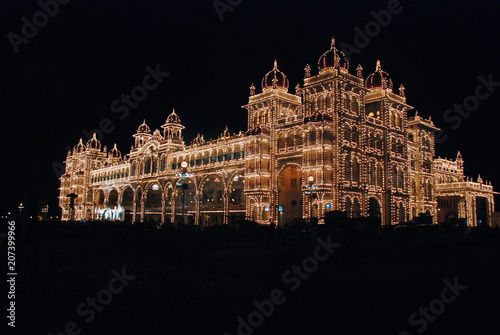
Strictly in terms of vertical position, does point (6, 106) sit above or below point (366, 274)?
above

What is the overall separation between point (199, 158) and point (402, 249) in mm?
45382

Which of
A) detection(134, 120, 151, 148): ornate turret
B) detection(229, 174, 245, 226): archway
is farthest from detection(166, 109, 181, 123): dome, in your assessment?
detection(229, 174, 245, 226): archway

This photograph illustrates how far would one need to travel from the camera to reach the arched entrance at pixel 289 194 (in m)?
49.7

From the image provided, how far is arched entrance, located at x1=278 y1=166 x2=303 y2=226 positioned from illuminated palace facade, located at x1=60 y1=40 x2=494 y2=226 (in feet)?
0.43

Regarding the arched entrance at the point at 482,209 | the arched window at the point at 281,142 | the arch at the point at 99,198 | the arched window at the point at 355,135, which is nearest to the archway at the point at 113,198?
the arch at the point at 99,198

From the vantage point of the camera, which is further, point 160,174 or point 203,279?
point 160,174

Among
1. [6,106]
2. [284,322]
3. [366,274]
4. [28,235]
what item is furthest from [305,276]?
[28,235]

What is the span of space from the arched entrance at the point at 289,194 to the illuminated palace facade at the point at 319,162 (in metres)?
0.13

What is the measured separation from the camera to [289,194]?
167 feet

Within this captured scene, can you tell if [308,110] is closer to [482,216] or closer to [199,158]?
[199,158]

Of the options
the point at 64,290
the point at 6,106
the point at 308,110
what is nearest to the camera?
the point at 64,290

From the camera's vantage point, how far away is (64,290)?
7.89 m

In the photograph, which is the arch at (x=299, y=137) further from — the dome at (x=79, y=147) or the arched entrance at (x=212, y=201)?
the dome at (x=79, y=147)

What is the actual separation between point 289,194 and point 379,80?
19841mm
